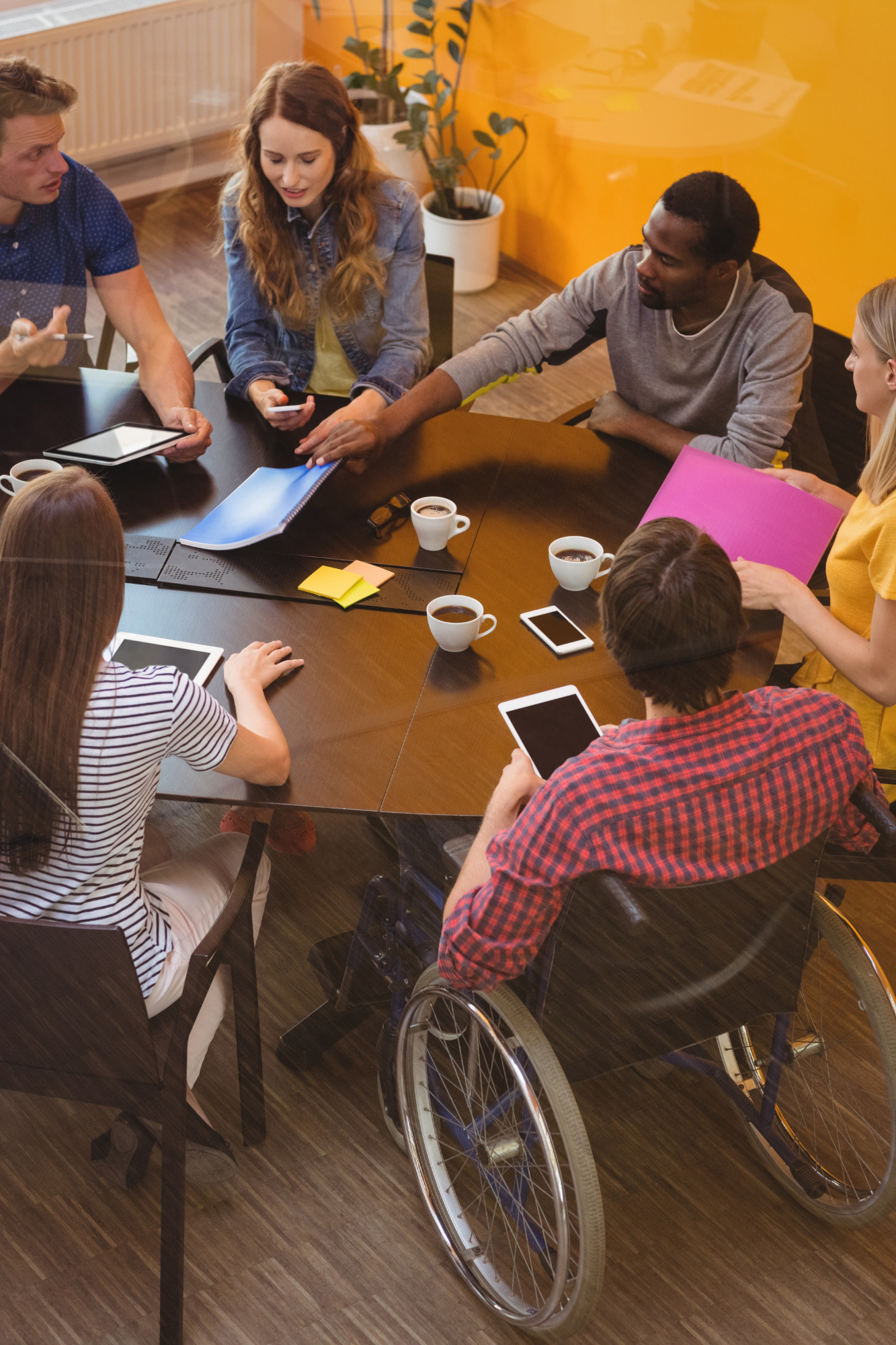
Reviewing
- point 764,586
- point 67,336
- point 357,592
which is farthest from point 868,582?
point 67,336

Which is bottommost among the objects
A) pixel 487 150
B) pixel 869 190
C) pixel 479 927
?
pixel 479 927

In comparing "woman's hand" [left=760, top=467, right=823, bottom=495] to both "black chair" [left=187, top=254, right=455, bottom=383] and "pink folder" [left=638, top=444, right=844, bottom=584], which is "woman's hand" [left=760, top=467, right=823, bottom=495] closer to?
"pink folder" [left=638, top=444, right=844, bottom=584]

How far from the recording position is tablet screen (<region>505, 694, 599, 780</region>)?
1383 mm

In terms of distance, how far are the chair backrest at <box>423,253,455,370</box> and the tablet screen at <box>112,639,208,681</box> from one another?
1045 millimetres

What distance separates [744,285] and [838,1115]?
135cm

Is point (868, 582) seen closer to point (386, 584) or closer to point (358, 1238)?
point (386, 584)

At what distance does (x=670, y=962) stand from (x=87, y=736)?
2.25 feet

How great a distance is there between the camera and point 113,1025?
4.01 ft

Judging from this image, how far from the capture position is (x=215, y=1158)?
1.54 m

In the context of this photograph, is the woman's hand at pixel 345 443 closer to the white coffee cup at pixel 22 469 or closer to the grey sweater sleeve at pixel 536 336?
the grey sweater sleeve at pixel 536 336

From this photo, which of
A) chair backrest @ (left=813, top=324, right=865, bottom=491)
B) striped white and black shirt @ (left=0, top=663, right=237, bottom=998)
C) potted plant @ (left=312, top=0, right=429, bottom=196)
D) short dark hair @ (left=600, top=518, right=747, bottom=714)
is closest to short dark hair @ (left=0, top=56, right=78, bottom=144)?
potted plant @ (left=312, top=0, right=429, bottom=196)

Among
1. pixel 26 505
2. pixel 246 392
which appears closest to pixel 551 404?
pixel 246 392

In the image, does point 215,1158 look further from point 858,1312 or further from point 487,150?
point 487,150

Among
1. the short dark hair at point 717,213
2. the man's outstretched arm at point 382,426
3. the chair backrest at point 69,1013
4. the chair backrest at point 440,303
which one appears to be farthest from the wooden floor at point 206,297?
the chair backrest at point 69,1013
